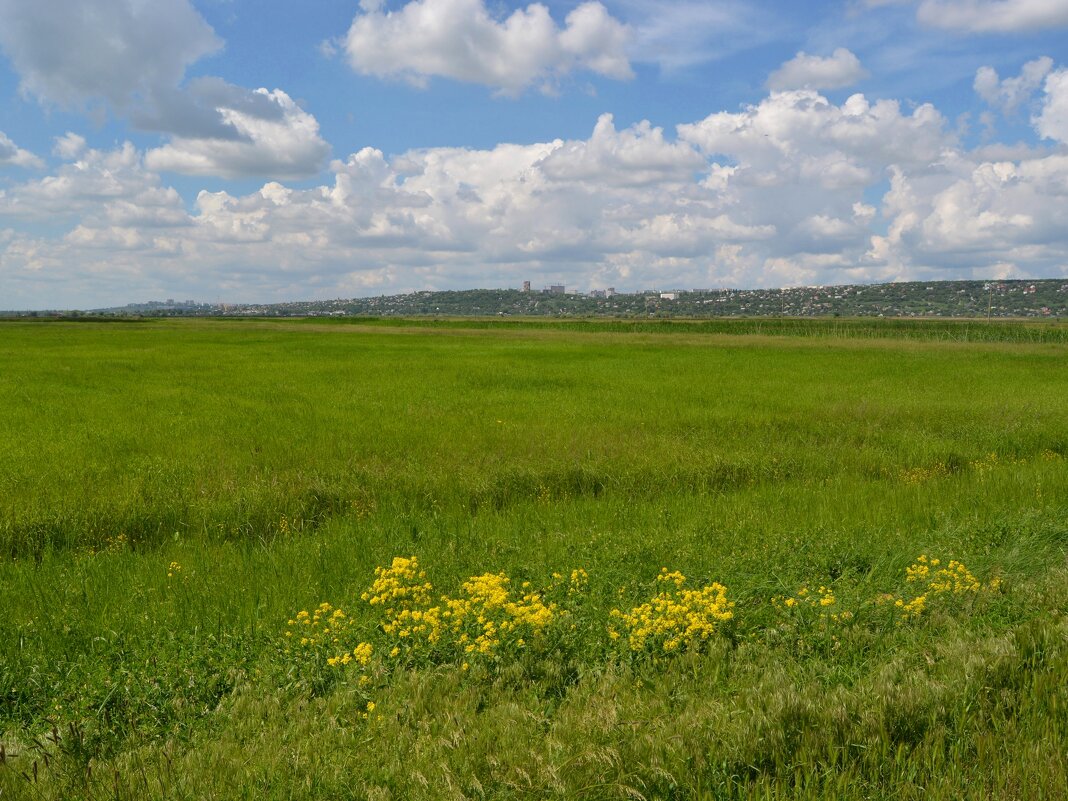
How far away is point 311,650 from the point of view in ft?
18.3

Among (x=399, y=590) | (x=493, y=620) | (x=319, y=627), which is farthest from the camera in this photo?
(x=399, y=590)

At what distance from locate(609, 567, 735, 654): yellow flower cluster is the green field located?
0.04 m

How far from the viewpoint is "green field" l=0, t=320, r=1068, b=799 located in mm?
4047

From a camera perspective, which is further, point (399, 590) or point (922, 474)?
point (922, 474)

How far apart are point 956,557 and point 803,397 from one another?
621 inches

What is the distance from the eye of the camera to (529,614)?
5.56 meters

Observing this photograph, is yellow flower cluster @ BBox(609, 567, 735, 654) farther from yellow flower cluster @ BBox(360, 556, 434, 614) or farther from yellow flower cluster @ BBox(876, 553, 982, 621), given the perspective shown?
yellow flower cluster @ BBox(360, 556, 434, 614)

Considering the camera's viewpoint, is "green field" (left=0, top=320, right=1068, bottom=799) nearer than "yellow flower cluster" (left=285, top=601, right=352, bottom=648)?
Yes

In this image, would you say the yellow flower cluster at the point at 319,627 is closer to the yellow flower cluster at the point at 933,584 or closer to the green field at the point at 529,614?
the green field at the point at 529,614

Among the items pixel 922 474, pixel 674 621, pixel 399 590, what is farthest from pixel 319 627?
pixel 922 474

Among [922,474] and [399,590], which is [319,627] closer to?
[399,590]

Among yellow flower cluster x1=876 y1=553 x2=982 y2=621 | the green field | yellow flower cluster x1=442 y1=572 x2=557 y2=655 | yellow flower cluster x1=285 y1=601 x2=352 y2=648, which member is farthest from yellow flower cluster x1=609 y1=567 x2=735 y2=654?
yellow flower cluster x1=285 y1=601 x2=352 y2=648

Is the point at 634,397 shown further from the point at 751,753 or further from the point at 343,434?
the point at 751,753

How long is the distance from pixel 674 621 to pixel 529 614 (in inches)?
47.0
